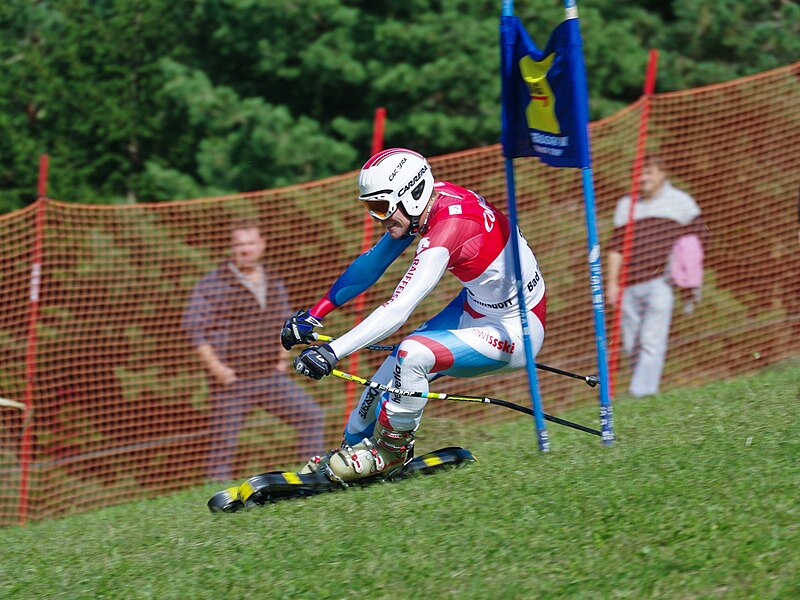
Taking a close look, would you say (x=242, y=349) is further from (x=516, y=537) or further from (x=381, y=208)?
(x=516, y=537)

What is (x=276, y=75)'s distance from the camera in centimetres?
1731

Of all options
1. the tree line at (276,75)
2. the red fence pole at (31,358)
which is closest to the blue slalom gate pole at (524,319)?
the red fence pole at (31,358)

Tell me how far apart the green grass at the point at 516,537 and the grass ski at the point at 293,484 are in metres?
0.12

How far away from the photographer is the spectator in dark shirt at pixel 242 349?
10.2 m

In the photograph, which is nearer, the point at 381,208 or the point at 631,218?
the point at 381,208

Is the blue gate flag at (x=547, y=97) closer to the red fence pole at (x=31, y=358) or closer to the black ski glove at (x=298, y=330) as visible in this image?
the black ski glove at (x=298, y=330)

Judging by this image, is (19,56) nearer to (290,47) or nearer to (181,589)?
(290,47)

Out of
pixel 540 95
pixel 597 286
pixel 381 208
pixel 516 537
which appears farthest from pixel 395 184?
pixel 516 537

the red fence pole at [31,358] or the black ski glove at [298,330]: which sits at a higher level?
the red fence pole at [31,358]

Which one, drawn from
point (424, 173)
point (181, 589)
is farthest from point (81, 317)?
point (181, 589)

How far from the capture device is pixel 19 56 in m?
18.4

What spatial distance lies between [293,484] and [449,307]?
1.58 metres

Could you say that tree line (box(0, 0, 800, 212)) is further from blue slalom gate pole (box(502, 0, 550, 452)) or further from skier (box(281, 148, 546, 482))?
skier (box(281, 148, 546, 482))

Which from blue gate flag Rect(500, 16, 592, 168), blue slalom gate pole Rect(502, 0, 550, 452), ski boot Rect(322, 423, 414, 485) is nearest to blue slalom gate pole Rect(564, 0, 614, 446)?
blue gate flag Rect(500, 16, 592, 168)
